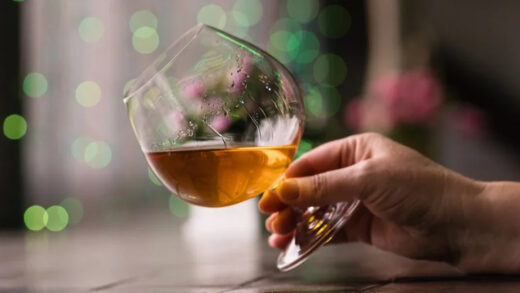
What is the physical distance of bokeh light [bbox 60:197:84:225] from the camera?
3484mm

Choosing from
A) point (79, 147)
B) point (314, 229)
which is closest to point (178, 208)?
point (79, 147)

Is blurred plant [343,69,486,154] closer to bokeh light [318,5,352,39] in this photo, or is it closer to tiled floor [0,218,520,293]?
tiled floor [0,218,520,293]

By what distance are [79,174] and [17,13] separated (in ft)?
2.75

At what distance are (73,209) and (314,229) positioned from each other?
2600 millimetres

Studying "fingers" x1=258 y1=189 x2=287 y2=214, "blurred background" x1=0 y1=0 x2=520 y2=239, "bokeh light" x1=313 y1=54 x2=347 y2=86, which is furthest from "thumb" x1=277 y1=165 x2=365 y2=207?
"bokeh light" x1=313 y1=54 x2=347 y2=86

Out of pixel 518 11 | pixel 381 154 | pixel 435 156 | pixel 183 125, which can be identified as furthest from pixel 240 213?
pixel 518 11

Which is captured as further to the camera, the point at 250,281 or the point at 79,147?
the point at 79,147

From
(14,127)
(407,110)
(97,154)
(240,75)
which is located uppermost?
(240,75)

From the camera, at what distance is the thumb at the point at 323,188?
1.10 meters

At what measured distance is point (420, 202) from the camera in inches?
45.5

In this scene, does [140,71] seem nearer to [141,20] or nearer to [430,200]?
[141,20]

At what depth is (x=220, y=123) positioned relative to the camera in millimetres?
958

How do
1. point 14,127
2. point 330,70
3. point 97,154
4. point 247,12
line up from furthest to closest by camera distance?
point 330,70, point 247,12, point 97,154, point 14,127

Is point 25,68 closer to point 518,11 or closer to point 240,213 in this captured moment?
point 240,213
